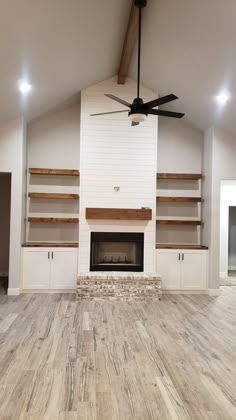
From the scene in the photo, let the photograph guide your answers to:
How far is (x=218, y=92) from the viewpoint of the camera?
4.93 metres

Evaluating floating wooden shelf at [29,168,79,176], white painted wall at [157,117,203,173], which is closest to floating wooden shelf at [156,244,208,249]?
white painted wall at [157,117,203,173]

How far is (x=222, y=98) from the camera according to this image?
5.06 metres

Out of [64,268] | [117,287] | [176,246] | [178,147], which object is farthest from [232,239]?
[64,268]

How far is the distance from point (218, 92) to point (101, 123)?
2.15 m

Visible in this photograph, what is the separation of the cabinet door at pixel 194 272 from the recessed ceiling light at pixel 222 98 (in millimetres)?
2757

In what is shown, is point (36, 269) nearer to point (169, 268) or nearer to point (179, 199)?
point (169, 268)

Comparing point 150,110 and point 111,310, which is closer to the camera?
point 150,110

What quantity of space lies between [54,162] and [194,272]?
3554 millimetres

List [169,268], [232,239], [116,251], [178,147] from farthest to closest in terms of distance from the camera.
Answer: [232,239], [178,147], [116,251], [169,268]

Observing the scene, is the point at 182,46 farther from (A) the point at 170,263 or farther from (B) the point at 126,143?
(A) the point at 170,263

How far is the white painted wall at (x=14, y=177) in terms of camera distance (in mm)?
5688

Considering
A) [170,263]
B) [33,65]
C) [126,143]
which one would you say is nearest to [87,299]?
[170,263]

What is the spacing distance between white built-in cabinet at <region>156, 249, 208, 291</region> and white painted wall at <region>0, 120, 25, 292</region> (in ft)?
8.61

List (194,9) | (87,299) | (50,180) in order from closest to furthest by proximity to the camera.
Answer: (194,9)
(87,299)
(50,180)
